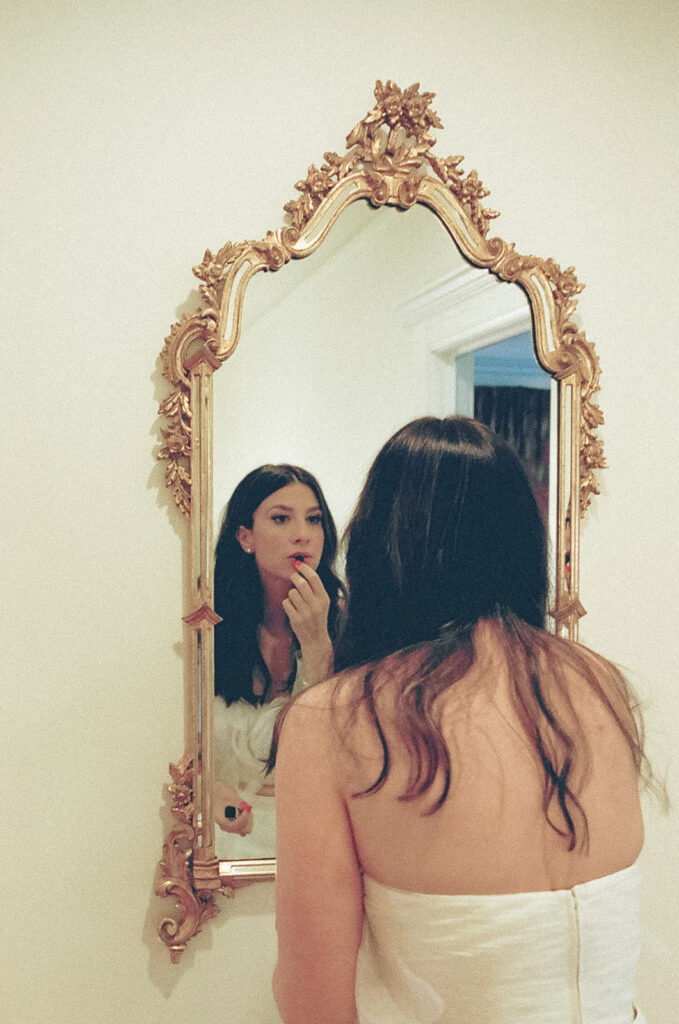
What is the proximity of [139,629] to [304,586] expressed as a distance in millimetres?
246

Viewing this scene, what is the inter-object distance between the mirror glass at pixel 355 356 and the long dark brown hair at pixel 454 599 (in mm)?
Result: 339

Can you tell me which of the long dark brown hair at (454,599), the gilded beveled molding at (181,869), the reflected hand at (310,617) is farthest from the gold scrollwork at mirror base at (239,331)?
the long dark brown hair at (454,599)

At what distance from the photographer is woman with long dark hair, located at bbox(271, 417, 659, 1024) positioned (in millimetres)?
833

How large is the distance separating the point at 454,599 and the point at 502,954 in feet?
1.13

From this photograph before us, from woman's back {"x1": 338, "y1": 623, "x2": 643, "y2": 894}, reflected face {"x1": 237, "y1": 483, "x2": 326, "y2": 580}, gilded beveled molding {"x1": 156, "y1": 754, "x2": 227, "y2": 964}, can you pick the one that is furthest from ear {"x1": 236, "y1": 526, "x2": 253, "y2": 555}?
woman's back {"x1": 338, "y1": 623, "x2": 643, "y2": 894}

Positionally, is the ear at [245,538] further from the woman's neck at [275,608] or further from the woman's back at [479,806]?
the woman's back at [479,806]

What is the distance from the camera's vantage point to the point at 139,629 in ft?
4.13

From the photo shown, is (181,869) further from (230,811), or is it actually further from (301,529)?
(301,529)

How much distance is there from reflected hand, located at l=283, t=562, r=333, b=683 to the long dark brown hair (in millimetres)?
303

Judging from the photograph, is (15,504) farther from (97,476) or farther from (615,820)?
(615,820)

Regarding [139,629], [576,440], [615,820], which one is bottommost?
[615,820]

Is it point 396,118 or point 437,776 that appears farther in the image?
point 396,118

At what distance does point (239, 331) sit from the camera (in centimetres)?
127

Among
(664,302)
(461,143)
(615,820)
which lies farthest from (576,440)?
(615,820)
